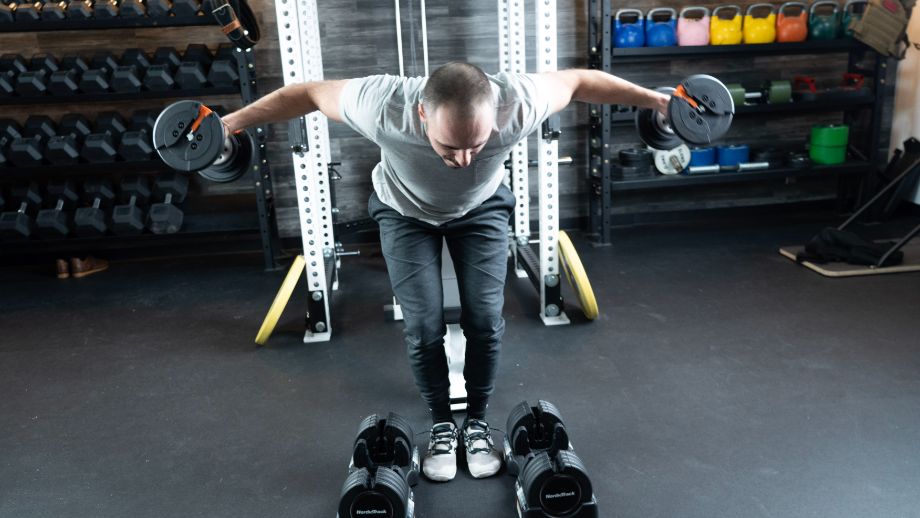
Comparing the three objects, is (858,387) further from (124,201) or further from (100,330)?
(124,201)

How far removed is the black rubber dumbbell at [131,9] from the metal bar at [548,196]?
2.48 m

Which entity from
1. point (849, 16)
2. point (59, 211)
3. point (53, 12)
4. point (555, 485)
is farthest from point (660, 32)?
point (59, 211)

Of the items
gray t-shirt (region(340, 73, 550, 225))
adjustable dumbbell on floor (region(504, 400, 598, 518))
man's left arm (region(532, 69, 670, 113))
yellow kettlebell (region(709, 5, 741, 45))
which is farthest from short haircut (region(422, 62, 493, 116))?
yellow kettlebell (region(709, 5, 741, 45))

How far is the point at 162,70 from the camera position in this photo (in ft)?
13.7

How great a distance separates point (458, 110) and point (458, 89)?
5 centimetres

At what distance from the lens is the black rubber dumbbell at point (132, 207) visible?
431 cm

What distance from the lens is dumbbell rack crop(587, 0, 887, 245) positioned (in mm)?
4340

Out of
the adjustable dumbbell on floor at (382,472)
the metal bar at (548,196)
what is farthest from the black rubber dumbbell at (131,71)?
the adjustable dumbbell on floor at (382,472)

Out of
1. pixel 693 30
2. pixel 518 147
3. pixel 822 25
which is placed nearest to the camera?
pixel 518 147

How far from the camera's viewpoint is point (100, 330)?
11.5 ft

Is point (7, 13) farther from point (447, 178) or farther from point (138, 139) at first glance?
point (447, 178)

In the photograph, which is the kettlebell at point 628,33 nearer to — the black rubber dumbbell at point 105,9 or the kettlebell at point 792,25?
the kettlebell at point 792,25

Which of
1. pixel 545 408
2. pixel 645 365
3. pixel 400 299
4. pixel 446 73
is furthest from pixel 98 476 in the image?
pixel 645 365

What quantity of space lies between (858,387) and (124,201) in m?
4.22
